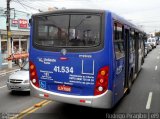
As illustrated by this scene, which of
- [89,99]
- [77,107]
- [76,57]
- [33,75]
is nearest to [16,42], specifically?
[77,107]

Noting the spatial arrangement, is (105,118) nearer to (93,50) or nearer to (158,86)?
(93,50)

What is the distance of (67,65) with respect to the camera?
308 inches

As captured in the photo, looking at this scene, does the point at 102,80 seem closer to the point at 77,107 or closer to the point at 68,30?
the point at 68,30

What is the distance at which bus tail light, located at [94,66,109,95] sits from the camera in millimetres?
7402

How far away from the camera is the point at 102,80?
7.42m

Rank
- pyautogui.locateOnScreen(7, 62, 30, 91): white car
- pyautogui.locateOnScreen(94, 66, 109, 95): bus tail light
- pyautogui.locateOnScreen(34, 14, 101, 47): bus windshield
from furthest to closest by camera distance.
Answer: pyautogui.locateOnScreen(7, 62, 30, 91): white car < pyautogui.locateOnScreen(34, 14, 101, 47): bus windshield < pyautogui.locateOnScreen(94, 66, 109, 95): bus tail light

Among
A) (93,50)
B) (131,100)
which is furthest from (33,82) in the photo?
(131,100)

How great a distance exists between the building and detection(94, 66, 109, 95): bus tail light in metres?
19.0

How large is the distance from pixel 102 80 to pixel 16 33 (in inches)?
882

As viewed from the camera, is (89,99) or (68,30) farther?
(68,30)

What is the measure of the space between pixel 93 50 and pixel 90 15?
0.96 metres

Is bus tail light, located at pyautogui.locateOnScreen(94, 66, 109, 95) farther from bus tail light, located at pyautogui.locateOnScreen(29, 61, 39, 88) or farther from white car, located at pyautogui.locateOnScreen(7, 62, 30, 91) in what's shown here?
white car, located at pyautogui.locateOnScreen(7, 62, 30, 91)

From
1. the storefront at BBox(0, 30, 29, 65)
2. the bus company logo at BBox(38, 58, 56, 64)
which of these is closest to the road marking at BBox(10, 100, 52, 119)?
the bus company logo at BBox(38, 58, 56, 64)

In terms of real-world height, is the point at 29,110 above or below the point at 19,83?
below
